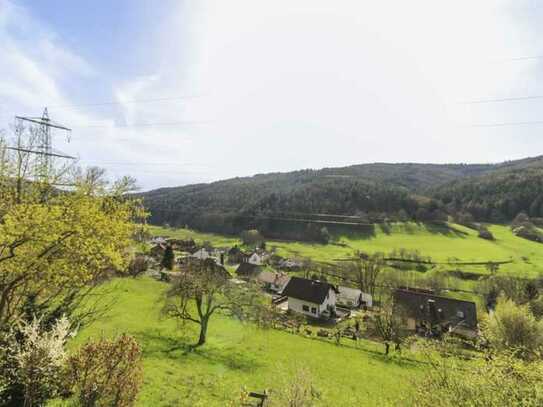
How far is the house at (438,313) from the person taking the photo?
1999 inches

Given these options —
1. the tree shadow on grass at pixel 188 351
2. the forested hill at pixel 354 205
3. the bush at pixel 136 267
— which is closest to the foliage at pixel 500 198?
the forested hill at pixel 354 205

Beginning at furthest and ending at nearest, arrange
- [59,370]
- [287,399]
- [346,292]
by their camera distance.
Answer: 1. [346,292]
2. [59,370]
3. [287,399]

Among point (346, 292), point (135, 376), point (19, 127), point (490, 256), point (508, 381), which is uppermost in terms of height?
point (19, 127)

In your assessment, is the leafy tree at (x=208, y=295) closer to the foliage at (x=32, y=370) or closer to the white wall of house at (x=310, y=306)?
the foliage at (x=32, y=370)

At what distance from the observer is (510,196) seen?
13312 cm

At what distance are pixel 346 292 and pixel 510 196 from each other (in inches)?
4489

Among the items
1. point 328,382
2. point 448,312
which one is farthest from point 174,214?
point 328,382

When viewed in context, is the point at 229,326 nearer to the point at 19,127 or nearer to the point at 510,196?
the point at 19,127

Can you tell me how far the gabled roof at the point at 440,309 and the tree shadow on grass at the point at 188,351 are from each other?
38433 millimetres

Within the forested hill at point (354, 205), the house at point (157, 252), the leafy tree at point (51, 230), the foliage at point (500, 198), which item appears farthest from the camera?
the foliage at point (500, 198)

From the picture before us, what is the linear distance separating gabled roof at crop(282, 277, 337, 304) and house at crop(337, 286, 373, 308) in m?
10.9

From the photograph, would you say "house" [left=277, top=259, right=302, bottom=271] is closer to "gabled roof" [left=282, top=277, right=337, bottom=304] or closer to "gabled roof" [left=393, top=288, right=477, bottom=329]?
"gabled roof" [left=282, top=277, right=337, bottom=304]

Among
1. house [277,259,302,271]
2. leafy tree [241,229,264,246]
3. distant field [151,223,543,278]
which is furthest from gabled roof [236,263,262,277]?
leafy tree [241,229,264,246]

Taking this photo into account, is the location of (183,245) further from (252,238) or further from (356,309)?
(356,309)
